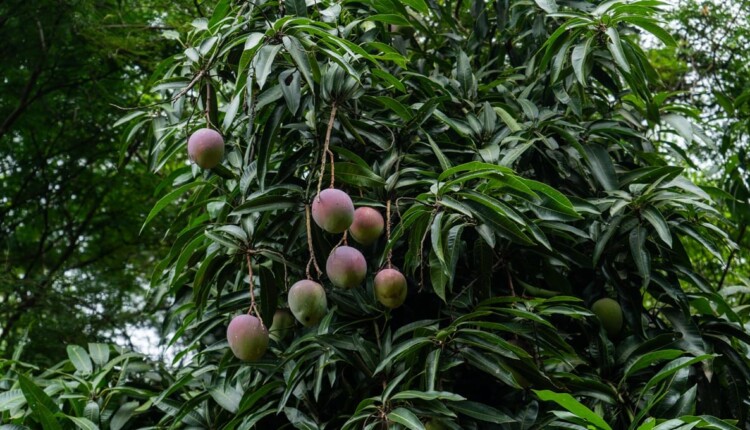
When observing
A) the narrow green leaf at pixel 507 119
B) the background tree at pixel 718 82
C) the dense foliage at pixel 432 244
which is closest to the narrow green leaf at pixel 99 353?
the dense foliage at pixel 432 244

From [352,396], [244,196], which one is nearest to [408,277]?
[352,396]

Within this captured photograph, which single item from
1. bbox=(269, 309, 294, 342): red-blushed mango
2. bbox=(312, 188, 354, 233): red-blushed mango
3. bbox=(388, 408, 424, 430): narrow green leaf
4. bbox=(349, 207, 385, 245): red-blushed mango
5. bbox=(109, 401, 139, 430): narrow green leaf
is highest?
bbox=(312, 188, 354, 233): red-blushed mango

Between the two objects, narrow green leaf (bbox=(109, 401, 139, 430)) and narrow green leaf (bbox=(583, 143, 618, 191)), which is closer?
narrow green leaf (bbox=(583, 143, 618, 191))

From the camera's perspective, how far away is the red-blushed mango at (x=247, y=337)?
62.4 inches

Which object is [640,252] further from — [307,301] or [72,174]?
[72,174]

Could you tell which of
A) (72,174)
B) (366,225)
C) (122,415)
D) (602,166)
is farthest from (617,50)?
(72,174)

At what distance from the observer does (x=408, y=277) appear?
1.90 meters

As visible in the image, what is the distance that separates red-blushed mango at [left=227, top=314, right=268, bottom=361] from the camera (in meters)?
1.58

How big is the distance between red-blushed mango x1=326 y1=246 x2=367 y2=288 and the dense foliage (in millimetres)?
50

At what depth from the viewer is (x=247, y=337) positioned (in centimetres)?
158

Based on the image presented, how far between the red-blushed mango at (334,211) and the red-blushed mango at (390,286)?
0.14 meters

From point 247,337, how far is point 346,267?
0.24m

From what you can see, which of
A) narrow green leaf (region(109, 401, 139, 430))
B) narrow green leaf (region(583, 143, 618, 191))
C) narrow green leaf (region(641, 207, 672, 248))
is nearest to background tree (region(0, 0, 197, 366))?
narrow green leaf (region(109, 401, 139, 430))

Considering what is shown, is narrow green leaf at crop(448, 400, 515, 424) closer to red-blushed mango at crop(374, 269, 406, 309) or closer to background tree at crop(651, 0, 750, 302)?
red-blushed mango at crop(374, 269, 406, 309)
